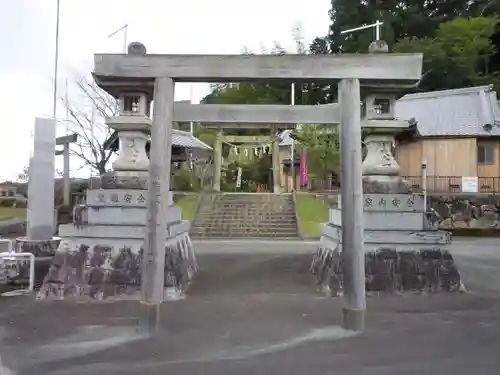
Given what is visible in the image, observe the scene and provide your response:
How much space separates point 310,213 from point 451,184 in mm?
8276

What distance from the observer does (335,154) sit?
31734 millimetres

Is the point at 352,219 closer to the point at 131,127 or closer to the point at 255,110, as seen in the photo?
the point at 255,110

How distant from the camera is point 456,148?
89.0ft

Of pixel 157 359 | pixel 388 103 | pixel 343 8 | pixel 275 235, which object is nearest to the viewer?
pixel 157 359

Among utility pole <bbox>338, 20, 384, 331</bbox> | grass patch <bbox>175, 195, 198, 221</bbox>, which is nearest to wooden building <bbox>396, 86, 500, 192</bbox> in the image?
grass patch <bbox>175, 195, 198, 221</bbox>

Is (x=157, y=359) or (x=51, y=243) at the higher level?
(x=51, y=243)

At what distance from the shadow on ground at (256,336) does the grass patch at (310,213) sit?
44.4ft

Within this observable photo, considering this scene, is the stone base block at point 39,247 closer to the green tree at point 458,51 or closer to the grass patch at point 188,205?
the grass patch at point 188,205

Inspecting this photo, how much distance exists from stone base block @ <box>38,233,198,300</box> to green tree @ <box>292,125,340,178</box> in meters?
24.2

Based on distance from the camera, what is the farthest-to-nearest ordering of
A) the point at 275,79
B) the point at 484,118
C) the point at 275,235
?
the point at 484,118
the point at 275,235
the point at 275,79

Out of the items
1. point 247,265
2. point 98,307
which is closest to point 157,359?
point 98,307

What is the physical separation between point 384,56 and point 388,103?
2089 millimetres

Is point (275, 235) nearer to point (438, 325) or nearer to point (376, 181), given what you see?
point (376, 181)

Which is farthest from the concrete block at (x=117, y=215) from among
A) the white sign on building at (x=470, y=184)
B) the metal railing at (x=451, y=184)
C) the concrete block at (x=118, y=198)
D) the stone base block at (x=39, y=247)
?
the white sign on building at (x=470, y=184)
